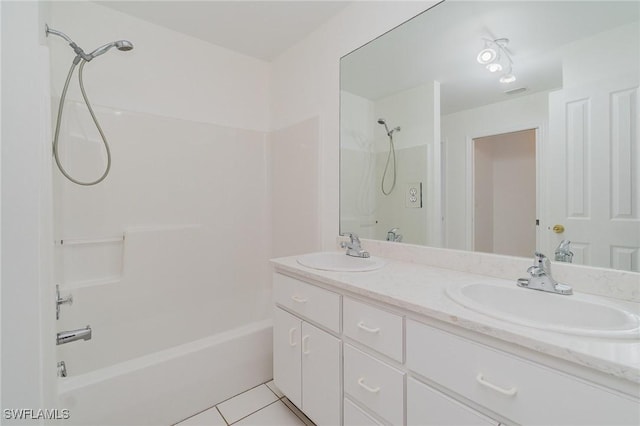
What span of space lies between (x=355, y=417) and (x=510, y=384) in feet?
2.14

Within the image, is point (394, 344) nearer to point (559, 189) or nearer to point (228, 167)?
point (559, 189)

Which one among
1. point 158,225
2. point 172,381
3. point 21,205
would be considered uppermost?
point 21,205

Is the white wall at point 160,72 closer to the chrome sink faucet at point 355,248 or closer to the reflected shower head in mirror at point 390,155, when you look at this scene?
the reflected shower head in mirror at point 390,155

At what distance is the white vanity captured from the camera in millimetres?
593

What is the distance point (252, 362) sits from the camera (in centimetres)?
183

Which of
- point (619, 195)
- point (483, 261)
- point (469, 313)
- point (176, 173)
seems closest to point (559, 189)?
point (619, 195)

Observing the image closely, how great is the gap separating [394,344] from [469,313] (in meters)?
0.29

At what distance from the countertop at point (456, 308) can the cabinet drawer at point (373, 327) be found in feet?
0.18

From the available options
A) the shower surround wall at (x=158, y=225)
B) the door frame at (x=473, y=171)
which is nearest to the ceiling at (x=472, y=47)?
the door frame at (x=473, y=171)

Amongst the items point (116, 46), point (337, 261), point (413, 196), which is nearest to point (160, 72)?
point (116, 46)

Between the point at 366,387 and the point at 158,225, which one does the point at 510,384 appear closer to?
the point at 366,387

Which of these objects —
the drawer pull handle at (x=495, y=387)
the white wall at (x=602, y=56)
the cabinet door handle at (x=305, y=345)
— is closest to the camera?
the drawer pull handle at (x=495, y=387)

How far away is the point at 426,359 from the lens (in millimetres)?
854

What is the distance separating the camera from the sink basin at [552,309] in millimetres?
693
